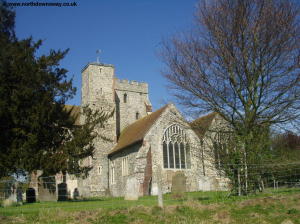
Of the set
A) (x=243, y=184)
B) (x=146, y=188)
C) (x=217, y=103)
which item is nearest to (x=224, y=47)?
(x=217, y=103)

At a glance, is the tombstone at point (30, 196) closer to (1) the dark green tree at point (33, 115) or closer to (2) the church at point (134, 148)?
(1) the dark green tree at point (33, 115)

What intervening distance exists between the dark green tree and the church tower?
9737 millimetres

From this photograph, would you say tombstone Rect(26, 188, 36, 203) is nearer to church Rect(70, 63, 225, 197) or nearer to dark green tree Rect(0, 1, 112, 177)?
dark green tree Rect(0, 1, 112, 177)

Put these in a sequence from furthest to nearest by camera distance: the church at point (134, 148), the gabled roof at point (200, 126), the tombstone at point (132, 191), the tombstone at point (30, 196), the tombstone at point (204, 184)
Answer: the tombstone at point (204, 184)
the church at point (134, 148)
the tombstone at point (30, 196)
the tombstone at point (132, 191)
the gabled roof at point (200, 126)

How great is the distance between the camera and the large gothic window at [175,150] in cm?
2406

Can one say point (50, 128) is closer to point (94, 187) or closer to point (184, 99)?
point (184, 99)

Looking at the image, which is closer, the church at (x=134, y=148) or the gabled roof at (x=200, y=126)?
the gabled roof at (x=200, y=126)

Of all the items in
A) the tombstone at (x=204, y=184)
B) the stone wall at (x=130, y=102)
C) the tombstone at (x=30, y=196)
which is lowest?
the tombstone at (x=204, y=184)

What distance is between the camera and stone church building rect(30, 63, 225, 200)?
23.1 metres

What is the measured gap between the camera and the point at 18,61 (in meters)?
15.4

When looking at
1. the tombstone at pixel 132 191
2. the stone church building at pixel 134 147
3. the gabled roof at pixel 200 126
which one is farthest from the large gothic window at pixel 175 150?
the gabled roof at pixel 200 126

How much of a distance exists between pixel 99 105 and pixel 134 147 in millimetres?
6292

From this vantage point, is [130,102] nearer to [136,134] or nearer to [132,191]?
[136,134]

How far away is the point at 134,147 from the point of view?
79.6ft
